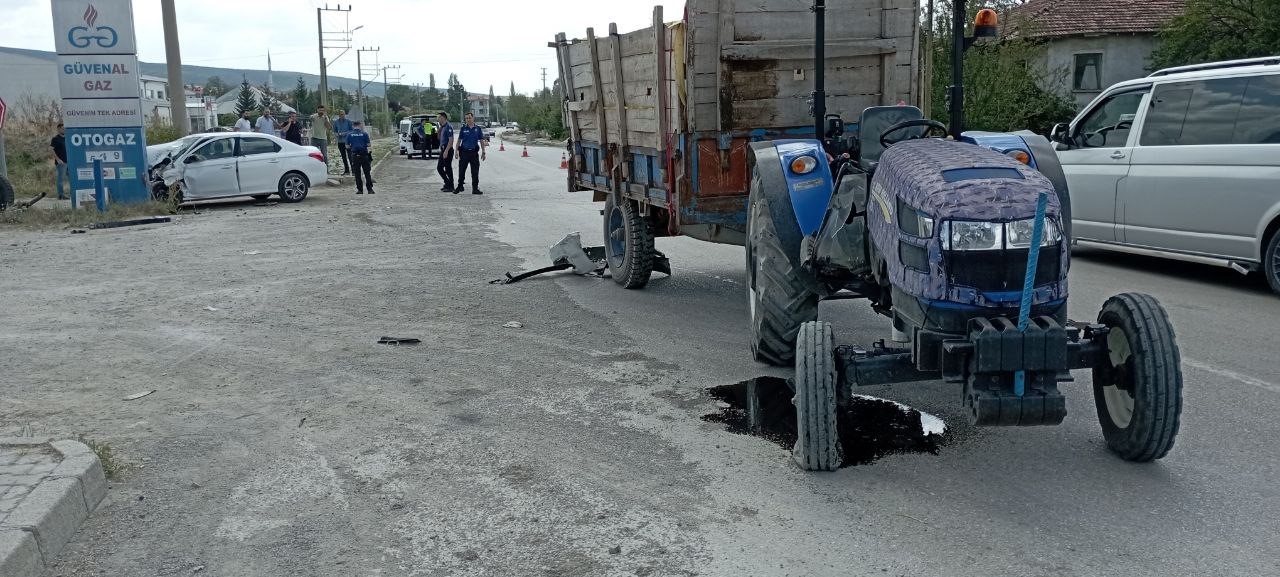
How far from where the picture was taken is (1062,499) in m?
4.41

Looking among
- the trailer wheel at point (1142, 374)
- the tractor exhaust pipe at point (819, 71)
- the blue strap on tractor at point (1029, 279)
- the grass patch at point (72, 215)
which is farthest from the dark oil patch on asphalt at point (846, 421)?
the grass patch at point (72, 215)

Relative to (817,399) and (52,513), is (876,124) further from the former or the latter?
(52,513)

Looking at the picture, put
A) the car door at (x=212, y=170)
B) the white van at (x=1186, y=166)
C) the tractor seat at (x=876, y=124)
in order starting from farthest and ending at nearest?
the car door at (x=212, y=170), the white van at (x=1186, y=166), the tractor seat at (x=876, y=124)

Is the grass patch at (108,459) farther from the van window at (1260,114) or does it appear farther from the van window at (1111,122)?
the van window at (1111,122)

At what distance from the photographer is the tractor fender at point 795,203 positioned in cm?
603

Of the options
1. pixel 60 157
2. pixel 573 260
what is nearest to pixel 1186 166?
pixel 573 260

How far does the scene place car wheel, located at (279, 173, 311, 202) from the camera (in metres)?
21.1

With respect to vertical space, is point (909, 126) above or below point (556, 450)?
above

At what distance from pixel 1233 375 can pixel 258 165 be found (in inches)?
720

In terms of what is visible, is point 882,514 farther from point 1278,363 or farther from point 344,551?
point 1278,363

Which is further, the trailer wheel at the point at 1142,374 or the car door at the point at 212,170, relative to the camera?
the car door at the point at 212,170

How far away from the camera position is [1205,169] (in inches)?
360

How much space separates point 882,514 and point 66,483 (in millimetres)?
3314

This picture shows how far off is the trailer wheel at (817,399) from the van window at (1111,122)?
684 centimetres
